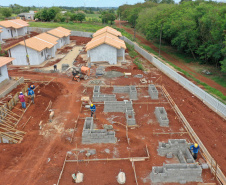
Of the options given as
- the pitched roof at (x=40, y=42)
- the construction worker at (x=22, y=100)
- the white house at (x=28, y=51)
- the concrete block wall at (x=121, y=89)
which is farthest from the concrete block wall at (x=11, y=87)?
the concrete block wall at (x=121, y=89)

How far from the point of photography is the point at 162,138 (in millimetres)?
14711

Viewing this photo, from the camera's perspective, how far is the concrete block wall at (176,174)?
11.0 m

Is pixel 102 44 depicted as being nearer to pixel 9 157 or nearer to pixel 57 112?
pixel 57 112

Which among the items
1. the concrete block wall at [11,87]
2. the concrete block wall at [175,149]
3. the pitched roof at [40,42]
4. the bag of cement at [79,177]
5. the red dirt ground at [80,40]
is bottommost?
the bag of cement at [79,177]

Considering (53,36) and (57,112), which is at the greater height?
(53,36)

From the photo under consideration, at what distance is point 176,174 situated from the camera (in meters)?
11.1

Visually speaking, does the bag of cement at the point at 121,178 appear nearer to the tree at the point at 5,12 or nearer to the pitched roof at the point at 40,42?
the pitched roof at the point at 40,42

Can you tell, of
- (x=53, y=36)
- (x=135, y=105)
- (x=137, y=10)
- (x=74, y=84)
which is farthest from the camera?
(x=137, y=10)

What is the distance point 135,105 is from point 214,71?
18.0m

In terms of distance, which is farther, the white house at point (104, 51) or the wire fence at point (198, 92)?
the white house at point (104, 51)

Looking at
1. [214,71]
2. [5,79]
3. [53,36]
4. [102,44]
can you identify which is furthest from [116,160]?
[53,36]

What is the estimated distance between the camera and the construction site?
37.2ft

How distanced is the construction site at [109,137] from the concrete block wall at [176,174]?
5cm

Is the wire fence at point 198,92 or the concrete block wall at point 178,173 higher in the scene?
the wire fence at point 198,92
